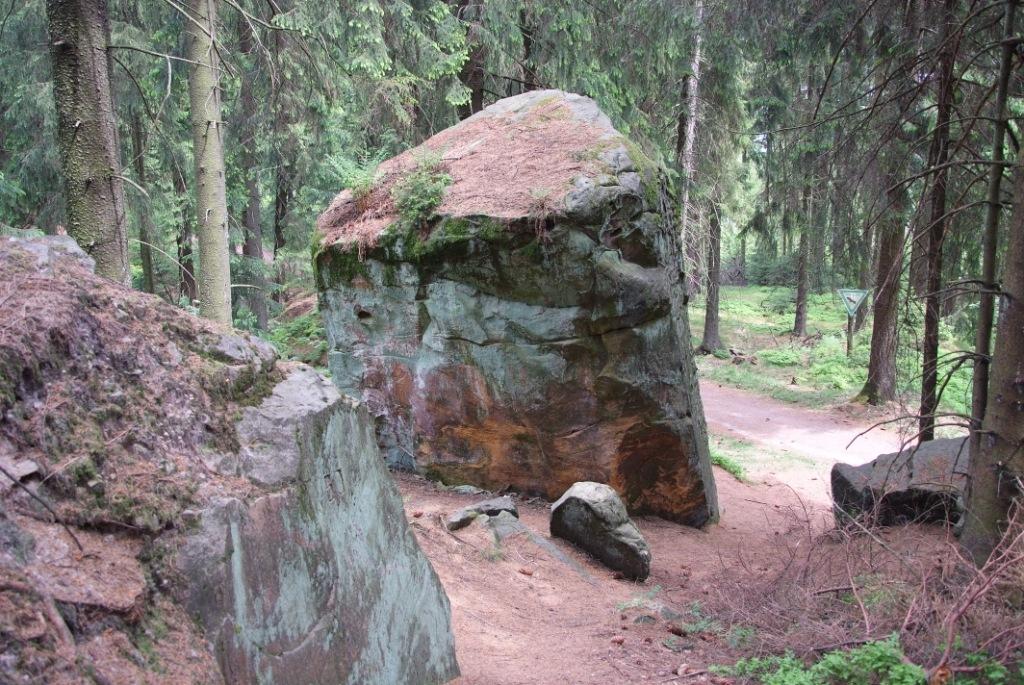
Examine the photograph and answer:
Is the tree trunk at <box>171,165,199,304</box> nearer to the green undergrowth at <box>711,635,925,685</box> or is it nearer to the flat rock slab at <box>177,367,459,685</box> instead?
the flat rock slab at <box>177,367,459,685</box>

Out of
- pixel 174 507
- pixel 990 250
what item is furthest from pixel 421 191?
pixel 174 507

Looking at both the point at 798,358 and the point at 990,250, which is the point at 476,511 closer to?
the point at 990,250

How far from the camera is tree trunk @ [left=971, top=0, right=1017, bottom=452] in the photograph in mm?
5344

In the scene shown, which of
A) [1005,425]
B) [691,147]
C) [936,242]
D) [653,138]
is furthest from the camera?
[653,138]

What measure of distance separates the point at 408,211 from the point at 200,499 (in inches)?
259

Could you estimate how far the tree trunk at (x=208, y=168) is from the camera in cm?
788

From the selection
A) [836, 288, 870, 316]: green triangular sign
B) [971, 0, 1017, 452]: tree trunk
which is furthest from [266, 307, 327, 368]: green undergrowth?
[971, 0, 1017, 452]: tree trunk

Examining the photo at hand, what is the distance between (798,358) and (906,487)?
1493 centimetres

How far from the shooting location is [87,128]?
522cm

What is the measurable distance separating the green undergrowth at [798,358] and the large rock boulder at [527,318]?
659cm

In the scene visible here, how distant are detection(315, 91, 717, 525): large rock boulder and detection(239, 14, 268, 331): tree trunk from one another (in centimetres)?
310

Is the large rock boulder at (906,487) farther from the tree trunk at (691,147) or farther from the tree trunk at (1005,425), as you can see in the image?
the tree trunk at (691,147)

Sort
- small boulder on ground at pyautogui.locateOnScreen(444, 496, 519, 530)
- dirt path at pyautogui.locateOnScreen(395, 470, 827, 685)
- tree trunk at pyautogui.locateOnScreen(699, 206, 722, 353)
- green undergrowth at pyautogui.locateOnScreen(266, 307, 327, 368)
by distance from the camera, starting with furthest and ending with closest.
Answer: tree trunk at pyautogui.locateOnScreen(699, 206, 722, 353) < green undergrowth at pyautogui.locateOnScreen(266, 307, 327, 368) < small boulder on ground at pyautogui.locateOnScreen(444, 496, 519, 530) < dirt path at pyautogui.locateOnScreen(395, 470, 827, 685)

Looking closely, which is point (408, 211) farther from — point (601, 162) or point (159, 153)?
point (159, 153)
